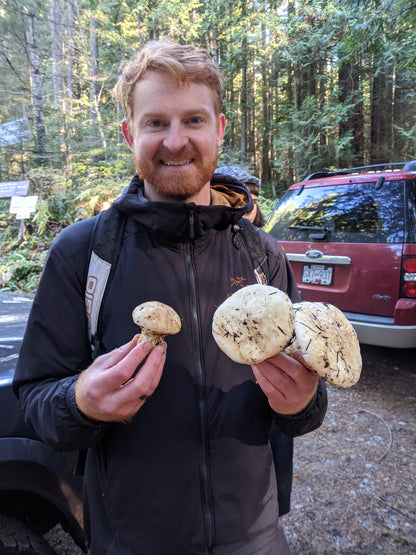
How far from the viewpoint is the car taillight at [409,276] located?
357 cm

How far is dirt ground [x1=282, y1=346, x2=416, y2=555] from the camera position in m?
2.44

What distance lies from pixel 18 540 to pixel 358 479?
2.71 m

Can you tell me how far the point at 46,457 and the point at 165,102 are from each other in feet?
6.01

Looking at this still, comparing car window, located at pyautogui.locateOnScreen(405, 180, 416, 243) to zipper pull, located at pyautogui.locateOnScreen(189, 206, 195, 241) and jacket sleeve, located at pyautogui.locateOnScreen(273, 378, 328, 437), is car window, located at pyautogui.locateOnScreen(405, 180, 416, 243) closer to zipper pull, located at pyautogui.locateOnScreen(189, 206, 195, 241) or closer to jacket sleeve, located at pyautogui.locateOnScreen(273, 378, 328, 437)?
jacket sleeve, located at pyautogui.locateOnScreen(273, 378, 328, 437)

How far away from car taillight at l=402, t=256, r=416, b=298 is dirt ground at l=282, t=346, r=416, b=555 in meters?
1.43

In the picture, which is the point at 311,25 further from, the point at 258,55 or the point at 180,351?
the point at 180,351

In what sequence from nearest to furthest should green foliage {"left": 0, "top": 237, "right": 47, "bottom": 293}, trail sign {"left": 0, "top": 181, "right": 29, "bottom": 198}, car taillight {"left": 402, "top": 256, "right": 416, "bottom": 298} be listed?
1. car taillight {"left": 402, "top": 256, "right": 416, "bottom": 298}
2. green foliage {"left": 0, "top": 237, "right": 47, "bottom": 293}
3. trail sign {"left": 0, "top": 181, "right": 29, "bottom": 198}

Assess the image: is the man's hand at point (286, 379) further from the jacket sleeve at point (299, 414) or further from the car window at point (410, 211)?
the car window at point (410, 211)

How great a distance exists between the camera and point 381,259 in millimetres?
3748

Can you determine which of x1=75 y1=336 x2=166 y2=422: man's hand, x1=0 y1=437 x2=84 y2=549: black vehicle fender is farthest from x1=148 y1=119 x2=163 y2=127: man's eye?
x1=0 y1=437 x2=84 y2=549: black vehicle fender

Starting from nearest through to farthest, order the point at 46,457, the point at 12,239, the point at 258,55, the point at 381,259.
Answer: the point at 46,457, the point at 381,259, the point at 12,239, the point at 258,55

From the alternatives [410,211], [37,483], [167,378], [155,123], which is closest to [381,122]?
[410,211]

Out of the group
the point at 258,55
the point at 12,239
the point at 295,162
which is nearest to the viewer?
the point at 12,239

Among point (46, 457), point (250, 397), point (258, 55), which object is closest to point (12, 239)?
point (46, 457)
